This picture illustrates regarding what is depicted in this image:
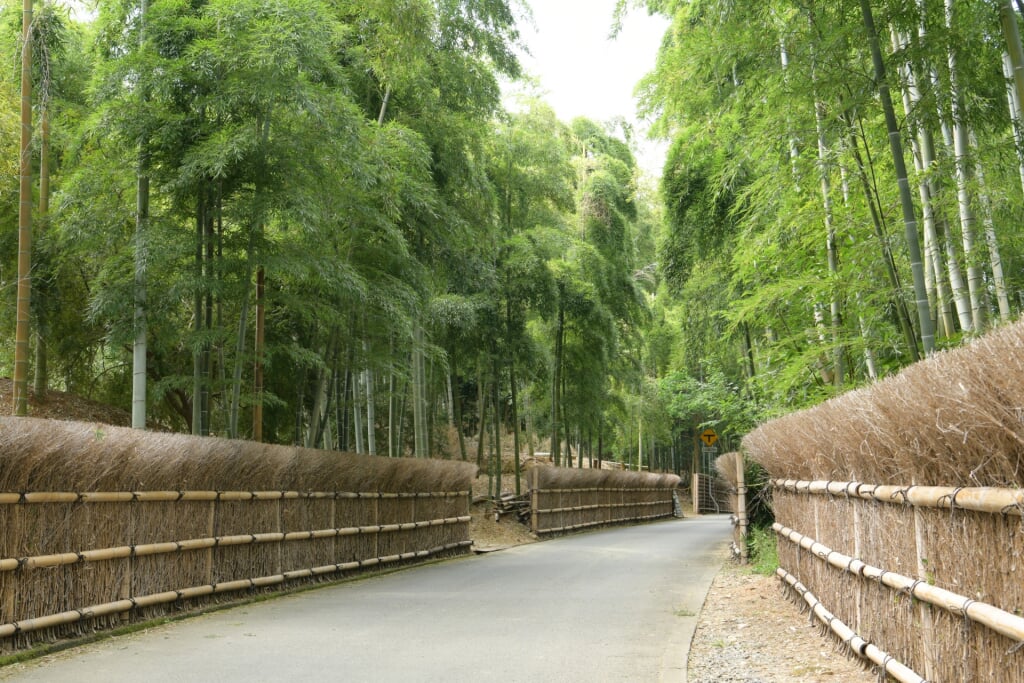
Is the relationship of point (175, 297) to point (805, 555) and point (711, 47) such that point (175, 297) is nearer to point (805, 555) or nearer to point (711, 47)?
point (711, 47)

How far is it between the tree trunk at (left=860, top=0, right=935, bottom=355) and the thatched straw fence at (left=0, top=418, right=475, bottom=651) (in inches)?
201

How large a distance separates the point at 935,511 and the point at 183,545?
533cm

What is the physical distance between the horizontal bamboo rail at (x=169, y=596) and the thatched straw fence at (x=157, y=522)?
0.01 meters

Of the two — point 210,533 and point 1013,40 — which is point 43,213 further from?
point 1013,40

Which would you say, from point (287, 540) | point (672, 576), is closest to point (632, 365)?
point (672, 576)

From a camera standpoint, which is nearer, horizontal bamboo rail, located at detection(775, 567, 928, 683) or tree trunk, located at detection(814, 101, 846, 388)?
horizontal bamboo rail, located at detection(775, 567, 928, 683)

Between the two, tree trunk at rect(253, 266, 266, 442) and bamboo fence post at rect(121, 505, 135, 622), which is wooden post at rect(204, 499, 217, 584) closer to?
bamboo fence post at rect(121, 505, 135, 622)

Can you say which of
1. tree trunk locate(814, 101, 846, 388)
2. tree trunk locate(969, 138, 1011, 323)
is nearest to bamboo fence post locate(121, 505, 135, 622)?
tree trunk locate(814, 101, 846, 388)

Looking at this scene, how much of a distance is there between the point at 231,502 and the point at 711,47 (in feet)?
17.2

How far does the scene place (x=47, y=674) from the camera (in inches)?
191

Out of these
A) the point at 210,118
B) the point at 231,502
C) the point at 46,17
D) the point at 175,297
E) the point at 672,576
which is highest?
the point at 46,17

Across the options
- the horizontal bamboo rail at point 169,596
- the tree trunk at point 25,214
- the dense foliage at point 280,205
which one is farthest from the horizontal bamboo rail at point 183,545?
the tree trunk at point 25,214

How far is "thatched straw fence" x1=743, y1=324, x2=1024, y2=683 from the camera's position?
278cm

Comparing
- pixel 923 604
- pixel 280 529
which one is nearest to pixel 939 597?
pixel 923 604
